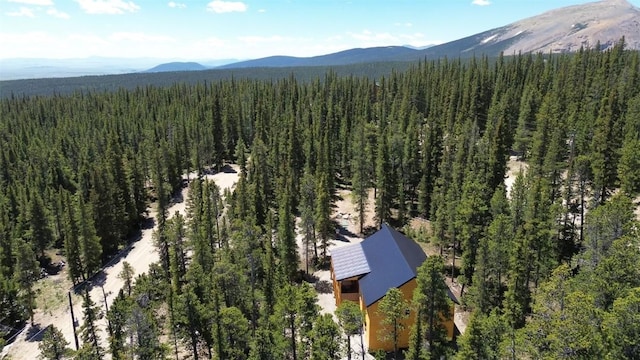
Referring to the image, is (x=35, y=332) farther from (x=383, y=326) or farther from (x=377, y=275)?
(x=383, y=326)

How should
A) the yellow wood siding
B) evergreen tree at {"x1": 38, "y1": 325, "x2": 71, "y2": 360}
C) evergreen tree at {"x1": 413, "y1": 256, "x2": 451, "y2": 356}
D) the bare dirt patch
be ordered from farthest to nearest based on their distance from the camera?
1. the bare dirt patch
2. the yellow wood siding
3. evergreen tree at {"x1": 413, "y1": 256, "x2": 451, "y2": 356}
4. evergreen tree at {"x1": 38, "y1": 325, "x2": 71, "y2": 360}

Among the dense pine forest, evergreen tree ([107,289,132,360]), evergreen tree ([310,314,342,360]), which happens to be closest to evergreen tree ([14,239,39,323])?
the dense pine forest

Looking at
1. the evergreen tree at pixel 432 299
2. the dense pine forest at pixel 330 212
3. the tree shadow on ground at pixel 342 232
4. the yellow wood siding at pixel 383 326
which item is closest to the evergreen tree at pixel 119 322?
the dense pine forest at pixel 330 212

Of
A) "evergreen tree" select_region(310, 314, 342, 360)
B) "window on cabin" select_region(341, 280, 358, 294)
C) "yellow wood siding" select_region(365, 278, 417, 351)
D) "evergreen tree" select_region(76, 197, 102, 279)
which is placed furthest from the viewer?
"evergreen tree" select_region(76, 197, 102, 279)

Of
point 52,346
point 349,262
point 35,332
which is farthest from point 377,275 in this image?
point 35,332

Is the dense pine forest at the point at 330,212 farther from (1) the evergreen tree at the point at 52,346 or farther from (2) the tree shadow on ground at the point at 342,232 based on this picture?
(2) the tree shadow on ground at the point at 342,232

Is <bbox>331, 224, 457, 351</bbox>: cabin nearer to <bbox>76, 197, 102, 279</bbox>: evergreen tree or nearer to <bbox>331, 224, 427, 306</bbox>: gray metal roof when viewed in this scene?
<bbox>331, 224, 427, 306</bbox>: gray metal roof

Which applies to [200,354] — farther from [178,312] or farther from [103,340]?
[103,340]
